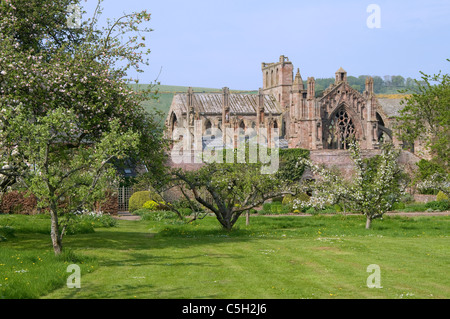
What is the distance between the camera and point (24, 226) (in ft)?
96.8

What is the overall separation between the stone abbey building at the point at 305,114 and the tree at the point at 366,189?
52735 mm

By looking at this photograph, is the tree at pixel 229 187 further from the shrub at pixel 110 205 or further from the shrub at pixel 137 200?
the shrub at pixel 137 200

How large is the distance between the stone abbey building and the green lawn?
5953cm

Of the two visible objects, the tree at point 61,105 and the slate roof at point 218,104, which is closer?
the tree at point 61,105

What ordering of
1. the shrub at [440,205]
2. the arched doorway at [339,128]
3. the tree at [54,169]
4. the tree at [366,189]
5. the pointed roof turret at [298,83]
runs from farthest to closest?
the arched doorway at [339,128] < the pointed roof turret at [298,83] < the shrub at [440,205] < the tree at [366,189] < the tree at [54,169]

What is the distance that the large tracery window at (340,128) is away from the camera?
91250mm

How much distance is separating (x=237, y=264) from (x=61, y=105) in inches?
374

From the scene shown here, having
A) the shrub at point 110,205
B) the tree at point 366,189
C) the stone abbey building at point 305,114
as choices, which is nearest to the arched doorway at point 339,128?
the stone abbey building at point 305,114

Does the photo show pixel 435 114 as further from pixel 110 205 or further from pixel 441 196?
pixel 110 205

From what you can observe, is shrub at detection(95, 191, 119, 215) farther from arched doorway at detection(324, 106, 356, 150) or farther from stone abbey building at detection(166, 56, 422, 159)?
arched doorway at detection(324, 106, 356, 150)

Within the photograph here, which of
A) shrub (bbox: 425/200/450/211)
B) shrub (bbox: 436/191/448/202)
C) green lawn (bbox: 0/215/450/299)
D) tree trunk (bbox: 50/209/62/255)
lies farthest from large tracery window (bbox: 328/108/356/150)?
tree trunk (bbox: 50/209/62/255)

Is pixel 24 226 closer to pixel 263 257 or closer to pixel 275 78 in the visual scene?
pixel 263 257

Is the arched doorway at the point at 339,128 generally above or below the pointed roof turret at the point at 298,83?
below

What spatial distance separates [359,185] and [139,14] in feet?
47.0
